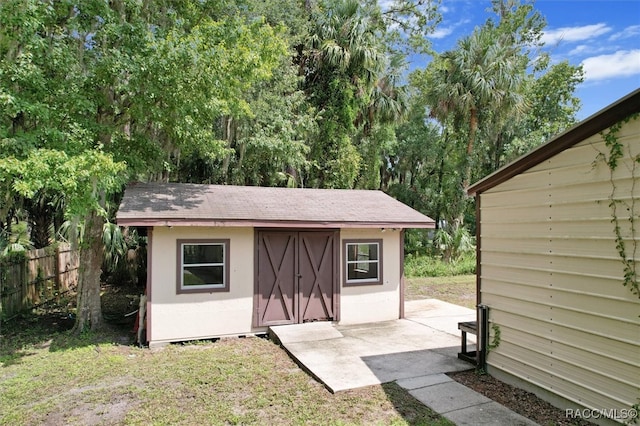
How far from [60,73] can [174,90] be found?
6.16ft

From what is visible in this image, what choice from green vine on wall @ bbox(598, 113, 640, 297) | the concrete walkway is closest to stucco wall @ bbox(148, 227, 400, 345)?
the concrete walkway

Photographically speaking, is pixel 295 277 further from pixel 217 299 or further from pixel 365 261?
pixel 365 261

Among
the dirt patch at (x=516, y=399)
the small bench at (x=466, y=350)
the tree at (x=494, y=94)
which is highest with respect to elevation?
the tree at (x=494, y=94)

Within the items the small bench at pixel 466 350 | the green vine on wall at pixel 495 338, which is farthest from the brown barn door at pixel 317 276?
the green vine on wall at pixel 495 338

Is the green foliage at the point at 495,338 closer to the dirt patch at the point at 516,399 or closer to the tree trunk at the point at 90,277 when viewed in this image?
the dirt patch at the point at 516,399

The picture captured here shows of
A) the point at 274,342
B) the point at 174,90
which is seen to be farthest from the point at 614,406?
the point at 174,90

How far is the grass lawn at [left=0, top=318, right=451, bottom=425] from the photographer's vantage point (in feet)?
14.9

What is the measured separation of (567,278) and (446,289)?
8899 millimetres

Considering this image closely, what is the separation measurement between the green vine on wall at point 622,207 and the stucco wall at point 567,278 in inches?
0.8

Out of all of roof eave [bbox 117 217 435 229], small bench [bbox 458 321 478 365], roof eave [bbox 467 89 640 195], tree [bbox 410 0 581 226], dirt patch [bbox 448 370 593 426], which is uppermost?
tree [bbox 410 0 581 226]

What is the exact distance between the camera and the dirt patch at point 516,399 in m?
4.41

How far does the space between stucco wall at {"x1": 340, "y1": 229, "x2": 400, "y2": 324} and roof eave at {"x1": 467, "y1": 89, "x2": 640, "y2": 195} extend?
3555mm

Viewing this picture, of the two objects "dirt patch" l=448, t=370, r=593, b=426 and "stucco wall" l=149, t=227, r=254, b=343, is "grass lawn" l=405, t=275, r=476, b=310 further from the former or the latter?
"stucco wall" l=149, t=227, r=254, b=343

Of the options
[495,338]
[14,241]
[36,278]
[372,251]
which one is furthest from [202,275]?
[14,241]
